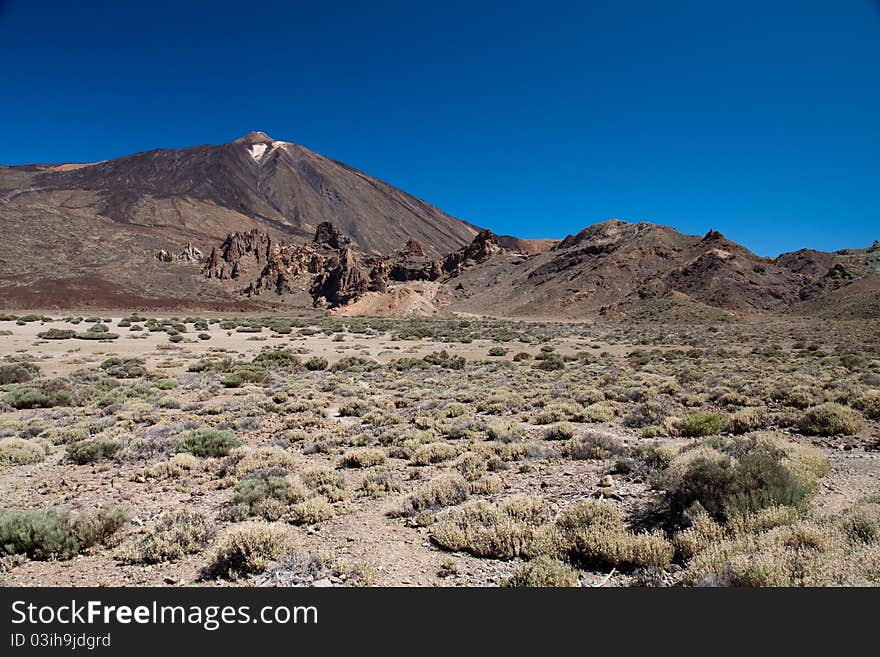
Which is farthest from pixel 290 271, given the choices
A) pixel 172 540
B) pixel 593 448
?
pixel 172 540

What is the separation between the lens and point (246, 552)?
4.58 m

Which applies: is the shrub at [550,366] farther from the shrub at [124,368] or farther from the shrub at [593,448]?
the shrub at [124,368]

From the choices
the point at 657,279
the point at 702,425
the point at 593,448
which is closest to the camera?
the point at 593,448

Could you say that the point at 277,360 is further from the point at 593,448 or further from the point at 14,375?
the point at 593,448

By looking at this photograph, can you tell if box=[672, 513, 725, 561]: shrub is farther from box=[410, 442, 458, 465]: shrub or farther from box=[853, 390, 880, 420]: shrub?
box=[853, 390, 880, 420]: shrub

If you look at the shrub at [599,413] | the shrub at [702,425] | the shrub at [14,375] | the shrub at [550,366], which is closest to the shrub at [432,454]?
the shrub at [599,413]

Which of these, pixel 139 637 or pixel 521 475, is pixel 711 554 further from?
pixel 139 637

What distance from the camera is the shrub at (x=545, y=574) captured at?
12.9 ft

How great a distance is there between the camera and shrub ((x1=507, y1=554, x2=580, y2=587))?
3.92 meters

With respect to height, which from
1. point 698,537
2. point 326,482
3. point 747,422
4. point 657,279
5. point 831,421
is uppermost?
point 657,279

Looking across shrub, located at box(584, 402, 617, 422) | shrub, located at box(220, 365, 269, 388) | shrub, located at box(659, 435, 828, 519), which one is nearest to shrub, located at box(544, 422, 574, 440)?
shrub, located at box(584, 402, 617, 422)

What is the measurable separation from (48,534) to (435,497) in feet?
14.3

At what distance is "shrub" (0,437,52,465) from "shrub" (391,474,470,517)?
272 inches

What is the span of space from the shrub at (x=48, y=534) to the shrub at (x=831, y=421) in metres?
11.3
